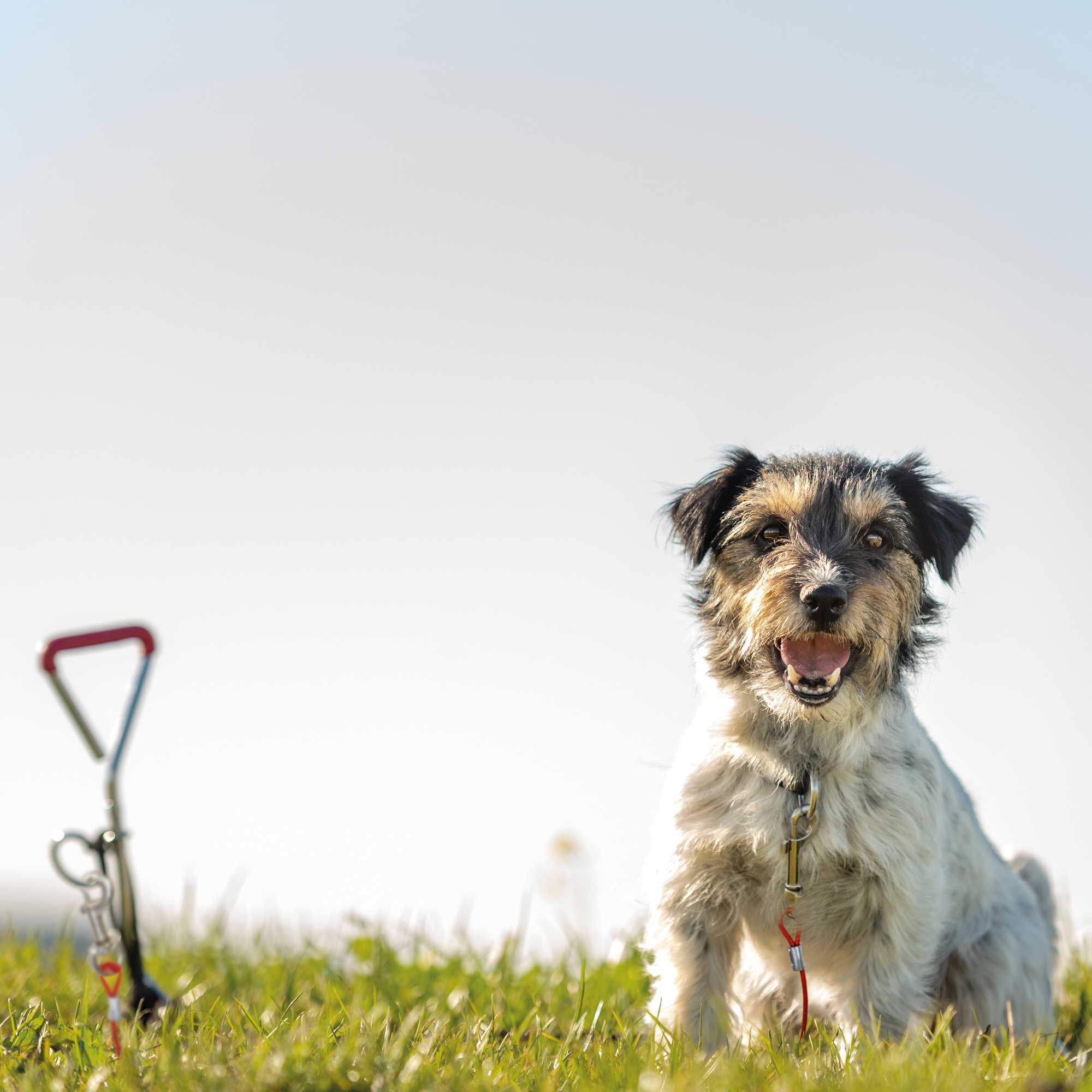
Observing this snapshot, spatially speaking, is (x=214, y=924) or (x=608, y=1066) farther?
(x=214, y=924)

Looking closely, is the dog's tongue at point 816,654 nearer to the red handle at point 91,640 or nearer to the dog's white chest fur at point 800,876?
the dog's white chest fur at point 800,876

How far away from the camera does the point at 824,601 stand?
4.24m

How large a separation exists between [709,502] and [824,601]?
29.1 inches

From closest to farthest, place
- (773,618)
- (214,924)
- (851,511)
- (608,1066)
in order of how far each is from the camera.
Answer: (608,1066) → (773,618) → (851,511) → (214,924)

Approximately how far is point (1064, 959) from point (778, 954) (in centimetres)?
233

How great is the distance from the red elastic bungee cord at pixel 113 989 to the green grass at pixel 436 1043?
57 millimetres

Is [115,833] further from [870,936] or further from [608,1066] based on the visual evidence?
[870,936]

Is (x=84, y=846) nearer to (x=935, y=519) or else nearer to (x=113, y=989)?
(x=113, y=989)

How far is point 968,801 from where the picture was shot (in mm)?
5277

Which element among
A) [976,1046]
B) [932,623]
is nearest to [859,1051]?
[976,1046]

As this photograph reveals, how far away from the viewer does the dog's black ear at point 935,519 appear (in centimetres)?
→ 488

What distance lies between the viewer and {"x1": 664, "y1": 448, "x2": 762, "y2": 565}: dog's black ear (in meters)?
4.77

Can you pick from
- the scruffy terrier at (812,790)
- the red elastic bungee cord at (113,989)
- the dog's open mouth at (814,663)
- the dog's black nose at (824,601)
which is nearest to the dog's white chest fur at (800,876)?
the scruffy terrier at (812,790)

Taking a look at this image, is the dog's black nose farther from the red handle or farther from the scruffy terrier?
the red handle
